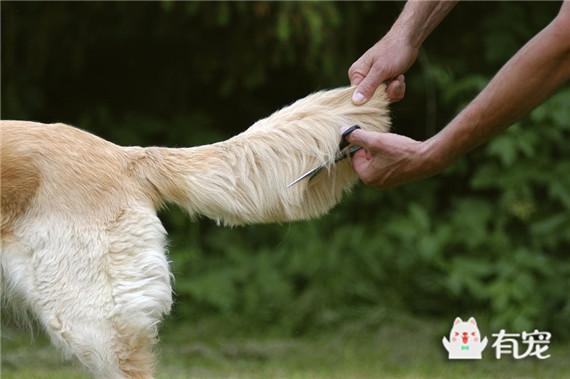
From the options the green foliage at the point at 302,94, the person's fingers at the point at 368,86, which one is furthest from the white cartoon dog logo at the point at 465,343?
the person's fingers at the point at 368,86

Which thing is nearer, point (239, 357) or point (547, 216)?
point (239, 357)

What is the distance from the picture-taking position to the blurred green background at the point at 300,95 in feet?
24.7

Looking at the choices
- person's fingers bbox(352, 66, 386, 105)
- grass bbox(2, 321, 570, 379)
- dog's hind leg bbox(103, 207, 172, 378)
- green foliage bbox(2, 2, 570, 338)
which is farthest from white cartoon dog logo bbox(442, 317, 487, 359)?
dog's hind leg bbox(103, 207, 172, 378)

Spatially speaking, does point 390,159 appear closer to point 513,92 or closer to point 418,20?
point 513,92

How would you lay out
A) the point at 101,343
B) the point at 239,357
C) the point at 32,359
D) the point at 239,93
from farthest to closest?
the point at 239,93 < the point at 239,357 < the point at 32,359 < the point at 101,343

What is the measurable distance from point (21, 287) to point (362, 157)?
141 cm

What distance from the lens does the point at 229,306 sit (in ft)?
25.6

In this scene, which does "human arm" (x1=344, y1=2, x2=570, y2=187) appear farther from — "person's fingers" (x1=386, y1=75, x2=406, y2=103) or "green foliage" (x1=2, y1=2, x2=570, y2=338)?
"green foliage" (x1=2, y1=2, x2=570, y2=338)

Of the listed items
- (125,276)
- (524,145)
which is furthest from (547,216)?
(125,276)

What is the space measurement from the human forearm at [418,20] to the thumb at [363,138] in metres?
0.58

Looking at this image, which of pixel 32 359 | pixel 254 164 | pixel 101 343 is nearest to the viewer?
pixel 101 343

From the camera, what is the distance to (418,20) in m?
4.34

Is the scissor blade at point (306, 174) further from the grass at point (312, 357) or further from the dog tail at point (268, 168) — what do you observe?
the grass at point (312, 357)

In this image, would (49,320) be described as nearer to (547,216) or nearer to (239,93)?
(547,216)
